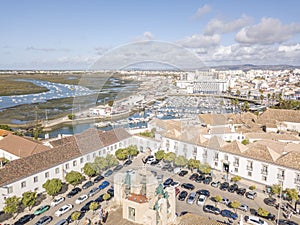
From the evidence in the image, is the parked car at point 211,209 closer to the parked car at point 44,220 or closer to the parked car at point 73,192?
the parked car at point 73,192

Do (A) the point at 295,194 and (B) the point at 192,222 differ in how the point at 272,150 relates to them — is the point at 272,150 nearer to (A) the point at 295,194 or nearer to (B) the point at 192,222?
(A) the point at 295,194

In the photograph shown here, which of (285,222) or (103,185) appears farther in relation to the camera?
(103,185)

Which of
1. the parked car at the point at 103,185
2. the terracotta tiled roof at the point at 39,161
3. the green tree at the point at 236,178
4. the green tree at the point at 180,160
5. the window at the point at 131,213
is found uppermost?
the green tree at the point at 180,160

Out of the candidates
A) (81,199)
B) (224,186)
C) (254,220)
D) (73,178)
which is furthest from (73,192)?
(254,220)

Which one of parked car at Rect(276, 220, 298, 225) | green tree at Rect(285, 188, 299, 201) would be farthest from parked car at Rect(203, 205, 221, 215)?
green tree at Rect(285, 188, 299, 201)

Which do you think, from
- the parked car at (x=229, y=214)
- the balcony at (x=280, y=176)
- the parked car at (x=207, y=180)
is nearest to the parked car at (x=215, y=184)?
the parked car at (x=207, y=180)

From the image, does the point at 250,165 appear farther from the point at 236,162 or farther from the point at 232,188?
the point at 232,188

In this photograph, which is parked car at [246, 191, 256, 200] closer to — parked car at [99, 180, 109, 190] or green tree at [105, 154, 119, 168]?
parked car at [99, 180, 109, 190]
